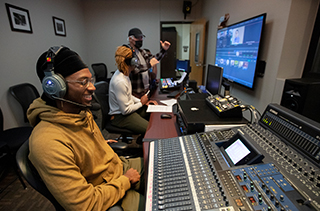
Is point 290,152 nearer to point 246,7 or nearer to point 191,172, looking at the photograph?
point 191,172

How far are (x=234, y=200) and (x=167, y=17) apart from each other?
17.0 feet

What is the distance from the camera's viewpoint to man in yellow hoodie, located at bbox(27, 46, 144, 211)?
2.14 feet

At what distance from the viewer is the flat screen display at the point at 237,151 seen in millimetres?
702

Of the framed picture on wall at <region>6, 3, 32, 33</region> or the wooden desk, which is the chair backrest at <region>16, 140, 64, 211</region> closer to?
the wooden desk

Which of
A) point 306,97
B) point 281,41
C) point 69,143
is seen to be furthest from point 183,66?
point 69,143

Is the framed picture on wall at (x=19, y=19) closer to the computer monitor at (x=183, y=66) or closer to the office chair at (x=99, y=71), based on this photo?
the office chair at (x=99, y=71)

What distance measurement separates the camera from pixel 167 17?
4.79 metres

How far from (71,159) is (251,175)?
0.74 m

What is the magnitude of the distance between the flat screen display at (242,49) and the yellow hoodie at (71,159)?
2025mm

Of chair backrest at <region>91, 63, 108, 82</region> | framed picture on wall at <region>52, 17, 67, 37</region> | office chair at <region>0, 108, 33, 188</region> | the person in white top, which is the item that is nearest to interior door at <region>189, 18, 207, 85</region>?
chair backrest at <region>91, 63, 108, 82</region>

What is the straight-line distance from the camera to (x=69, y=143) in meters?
0.75

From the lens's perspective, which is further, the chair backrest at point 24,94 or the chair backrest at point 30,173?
the chair backrest at point 24,94

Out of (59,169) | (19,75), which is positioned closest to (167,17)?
(19,75)

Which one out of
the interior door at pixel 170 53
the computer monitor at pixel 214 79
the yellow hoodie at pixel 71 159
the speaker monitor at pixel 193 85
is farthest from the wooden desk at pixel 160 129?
the interior door at pixel 170 53
